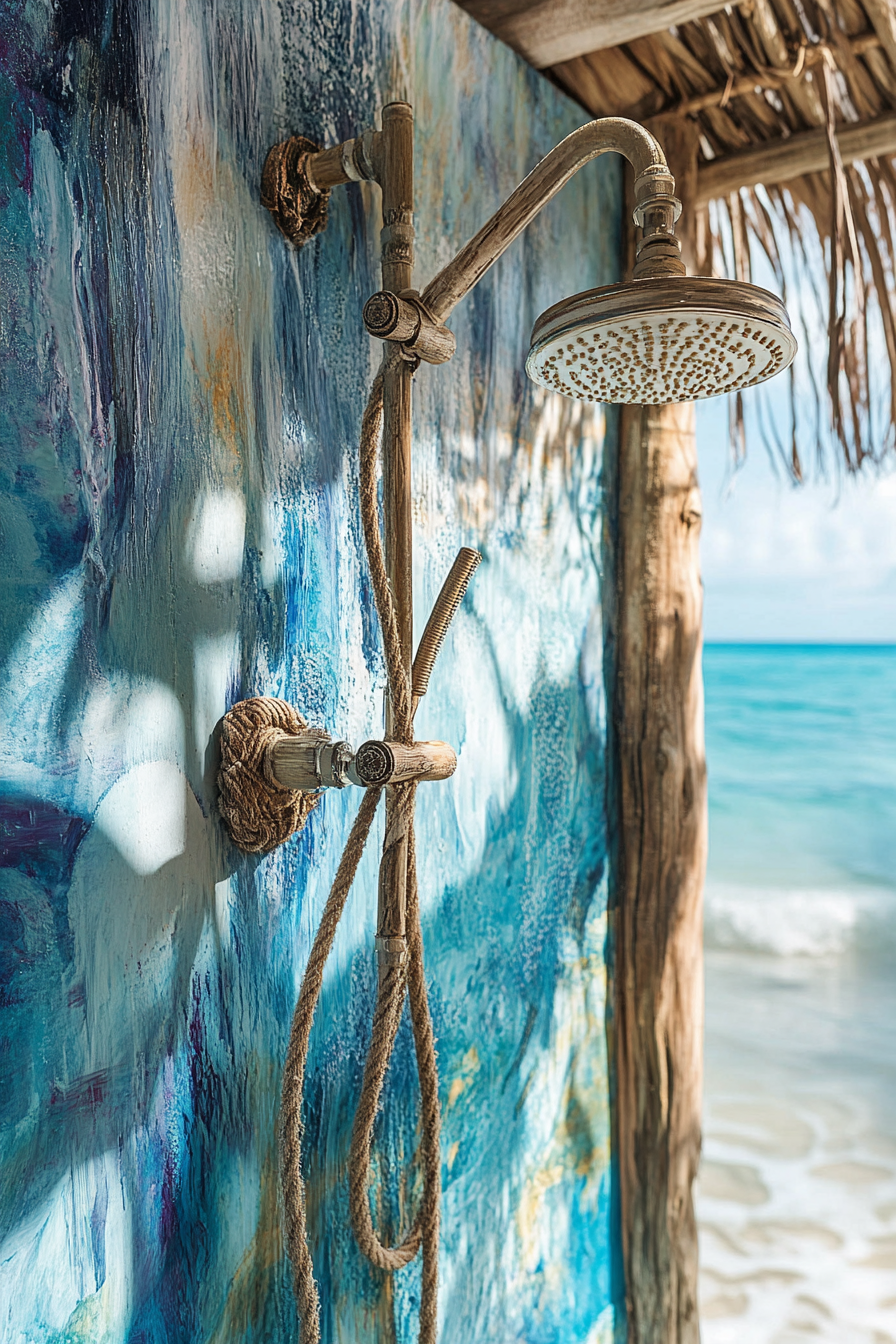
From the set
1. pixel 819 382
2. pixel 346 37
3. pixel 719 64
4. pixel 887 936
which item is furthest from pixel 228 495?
pixel 887 936

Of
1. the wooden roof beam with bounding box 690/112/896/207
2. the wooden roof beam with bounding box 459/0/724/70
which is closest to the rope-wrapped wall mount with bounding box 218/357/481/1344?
the wooden roof beam with bounding box 459/0/724/70

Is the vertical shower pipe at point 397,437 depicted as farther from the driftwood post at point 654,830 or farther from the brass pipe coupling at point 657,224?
the driftwood post at point 654,830

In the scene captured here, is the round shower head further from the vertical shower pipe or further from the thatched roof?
the thatched roof

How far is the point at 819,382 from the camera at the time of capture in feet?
5.42

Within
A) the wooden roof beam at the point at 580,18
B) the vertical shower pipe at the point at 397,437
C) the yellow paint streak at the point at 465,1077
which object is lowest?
the yellow paint streak at the point at 465,1077

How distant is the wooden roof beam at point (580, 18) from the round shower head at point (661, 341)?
0.68m

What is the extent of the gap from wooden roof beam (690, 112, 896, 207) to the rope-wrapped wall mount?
3.25ft

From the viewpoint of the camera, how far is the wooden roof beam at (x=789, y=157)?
146 cm

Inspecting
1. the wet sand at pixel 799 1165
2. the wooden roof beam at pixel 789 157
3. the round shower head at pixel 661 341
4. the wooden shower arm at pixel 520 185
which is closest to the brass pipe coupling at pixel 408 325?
the wooden shower arm at pixel 520 185

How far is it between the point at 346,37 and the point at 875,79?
0.88 meters

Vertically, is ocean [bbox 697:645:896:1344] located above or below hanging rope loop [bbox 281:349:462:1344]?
below

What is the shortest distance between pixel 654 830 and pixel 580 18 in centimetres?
111

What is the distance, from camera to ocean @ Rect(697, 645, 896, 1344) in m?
1.95

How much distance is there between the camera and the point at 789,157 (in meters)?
1.51
